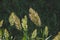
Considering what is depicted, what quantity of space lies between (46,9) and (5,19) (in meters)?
0.75

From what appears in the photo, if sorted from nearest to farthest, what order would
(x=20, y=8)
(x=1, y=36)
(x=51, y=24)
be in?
(x=1, y=36)
(x=51, y=24)
(x=20, y=8)

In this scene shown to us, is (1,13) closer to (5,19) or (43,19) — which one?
(5,19)

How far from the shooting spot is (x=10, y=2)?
196 inches

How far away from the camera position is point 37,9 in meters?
4.77

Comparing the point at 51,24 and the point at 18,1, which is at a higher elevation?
the point at 18,1

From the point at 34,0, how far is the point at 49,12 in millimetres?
411

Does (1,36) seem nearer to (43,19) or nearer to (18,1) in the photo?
(43,19)

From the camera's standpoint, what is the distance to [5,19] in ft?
14.8

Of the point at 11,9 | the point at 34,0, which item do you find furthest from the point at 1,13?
the point at 34,0

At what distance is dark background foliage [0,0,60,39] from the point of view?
4473 millimetres

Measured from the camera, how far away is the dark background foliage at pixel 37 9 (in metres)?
4.47

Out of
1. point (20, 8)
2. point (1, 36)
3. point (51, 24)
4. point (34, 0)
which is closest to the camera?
point (1, 36)

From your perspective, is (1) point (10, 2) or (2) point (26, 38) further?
(1) point (10, 2)

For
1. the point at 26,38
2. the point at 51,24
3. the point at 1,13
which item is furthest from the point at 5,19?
the point at 26,38
